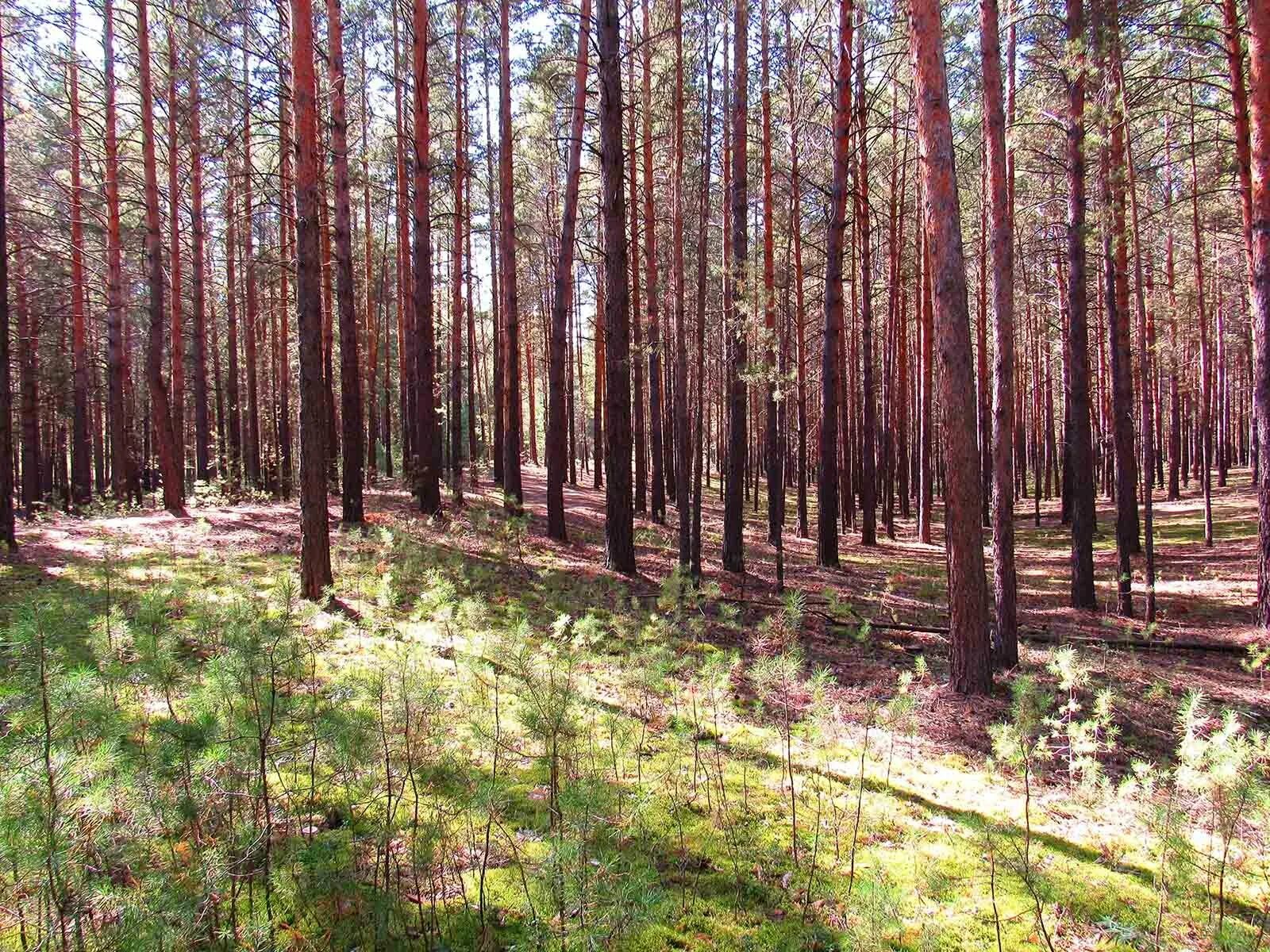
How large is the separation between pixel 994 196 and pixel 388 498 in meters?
13.2

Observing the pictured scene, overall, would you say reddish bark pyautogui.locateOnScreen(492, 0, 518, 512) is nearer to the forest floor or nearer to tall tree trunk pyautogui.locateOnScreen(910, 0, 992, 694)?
the forest floor

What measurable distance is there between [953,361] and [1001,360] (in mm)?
1549

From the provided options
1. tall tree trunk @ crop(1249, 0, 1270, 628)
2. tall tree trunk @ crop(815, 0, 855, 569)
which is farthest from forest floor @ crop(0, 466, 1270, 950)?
tall tree trunk @ crop(1249, 0, 1270, 628)

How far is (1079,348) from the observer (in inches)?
440

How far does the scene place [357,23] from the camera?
16.0m

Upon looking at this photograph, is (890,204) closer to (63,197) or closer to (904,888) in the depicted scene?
(904,888)

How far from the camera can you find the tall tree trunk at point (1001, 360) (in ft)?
22.2

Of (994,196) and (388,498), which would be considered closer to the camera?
(994,196)

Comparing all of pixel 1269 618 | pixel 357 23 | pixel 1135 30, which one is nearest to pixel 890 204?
pixel 1135 30

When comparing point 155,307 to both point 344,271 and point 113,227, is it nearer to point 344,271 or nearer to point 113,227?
point 113,227

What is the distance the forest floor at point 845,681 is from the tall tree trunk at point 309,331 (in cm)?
56

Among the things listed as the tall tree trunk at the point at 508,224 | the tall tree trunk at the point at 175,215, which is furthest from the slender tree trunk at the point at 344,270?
the tall tree trunk at the point at 175,215

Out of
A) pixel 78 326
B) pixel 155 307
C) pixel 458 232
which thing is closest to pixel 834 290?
pixel 458 232

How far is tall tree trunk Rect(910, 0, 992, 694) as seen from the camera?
18.9 ft
